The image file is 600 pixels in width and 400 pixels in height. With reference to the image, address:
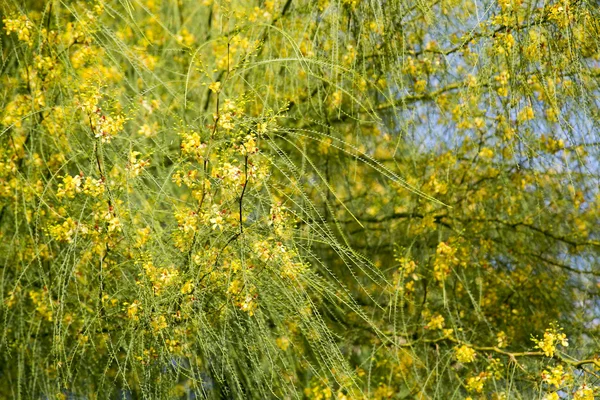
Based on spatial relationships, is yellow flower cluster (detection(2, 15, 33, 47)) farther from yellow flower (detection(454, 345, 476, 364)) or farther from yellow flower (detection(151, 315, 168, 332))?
yellow flower (detection(454, 345, 476, 364))

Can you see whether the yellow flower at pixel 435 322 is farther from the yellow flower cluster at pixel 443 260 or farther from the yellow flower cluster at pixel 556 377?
the yellow flower cluster at pixel 556 377

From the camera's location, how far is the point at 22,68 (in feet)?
7.31

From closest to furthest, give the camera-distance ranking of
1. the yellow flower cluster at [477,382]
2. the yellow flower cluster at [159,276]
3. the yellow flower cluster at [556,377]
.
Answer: the yellow flower cluster at [159,276], the yellow flower cluster at [556,377], the yellow flower cluster at [477,382]

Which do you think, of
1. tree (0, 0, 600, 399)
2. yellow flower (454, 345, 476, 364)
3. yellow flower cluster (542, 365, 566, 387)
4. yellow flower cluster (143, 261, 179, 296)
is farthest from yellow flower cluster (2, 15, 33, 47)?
yellow flower cluster (542, 365, 566, 387)

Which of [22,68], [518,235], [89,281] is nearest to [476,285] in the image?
[518,235]

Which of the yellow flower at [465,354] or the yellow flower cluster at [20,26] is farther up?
the yellow flower cluster at [20,26]

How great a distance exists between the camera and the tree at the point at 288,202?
181 centimetres

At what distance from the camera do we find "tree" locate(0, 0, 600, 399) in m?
1.81

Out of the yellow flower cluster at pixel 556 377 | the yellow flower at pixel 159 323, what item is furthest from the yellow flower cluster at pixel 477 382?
the yellow flower at pixel 159 323

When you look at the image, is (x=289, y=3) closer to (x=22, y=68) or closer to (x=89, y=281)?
(x=22, y=68)

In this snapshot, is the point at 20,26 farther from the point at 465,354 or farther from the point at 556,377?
the point at 556,377

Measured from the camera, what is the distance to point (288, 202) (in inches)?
105

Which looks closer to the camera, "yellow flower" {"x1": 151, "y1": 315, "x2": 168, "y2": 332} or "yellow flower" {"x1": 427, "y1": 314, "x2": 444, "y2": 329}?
"yellow flower" {"x1": 151, "y1": 315, "x2": 168, "y2": 332}

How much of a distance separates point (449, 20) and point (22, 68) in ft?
4.03
